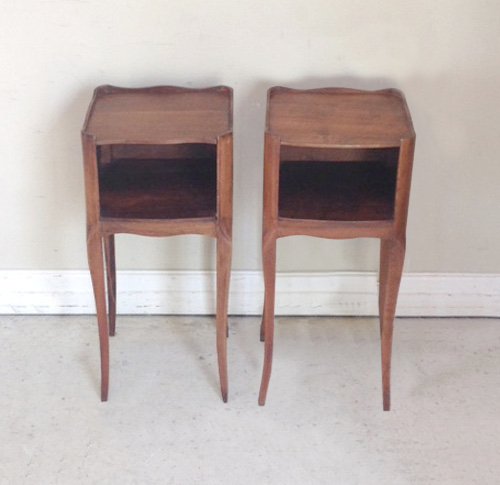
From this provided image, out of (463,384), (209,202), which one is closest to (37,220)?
(209,202)

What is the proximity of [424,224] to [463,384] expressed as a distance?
54 cm

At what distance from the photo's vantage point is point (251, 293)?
267 centimetres

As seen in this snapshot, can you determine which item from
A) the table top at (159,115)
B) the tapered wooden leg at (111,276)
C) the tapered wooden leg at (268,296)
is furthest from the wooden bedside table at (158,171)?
the tapered wooden leg at (111,276)

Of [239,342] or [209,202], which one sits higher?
[209,202]

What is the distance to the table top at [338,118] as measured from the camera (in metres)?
1.99

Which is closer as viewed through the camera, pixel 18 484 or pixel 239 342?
pixel 18 484

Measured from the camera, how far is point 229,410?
7.43 ft

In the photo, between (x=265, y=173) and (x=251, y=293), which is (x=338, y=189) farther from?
(x=251, y=293)

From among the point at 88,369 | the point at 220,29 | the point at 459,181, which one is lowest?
the point at 88,369

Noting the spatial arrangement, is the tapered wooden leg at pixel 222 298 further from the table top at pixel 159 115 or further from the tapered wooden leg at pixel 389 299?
the tapered wooden leg at pixel 389 299

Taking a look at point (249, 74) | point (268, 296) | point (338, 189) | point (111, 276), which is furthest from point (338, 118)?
point (111, 276)

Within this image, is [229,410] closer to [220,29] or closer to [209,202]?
[209,202]

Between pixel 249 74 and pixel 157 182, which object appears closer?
pixel 157 182

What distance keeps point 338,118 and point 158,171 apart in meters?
0.55
